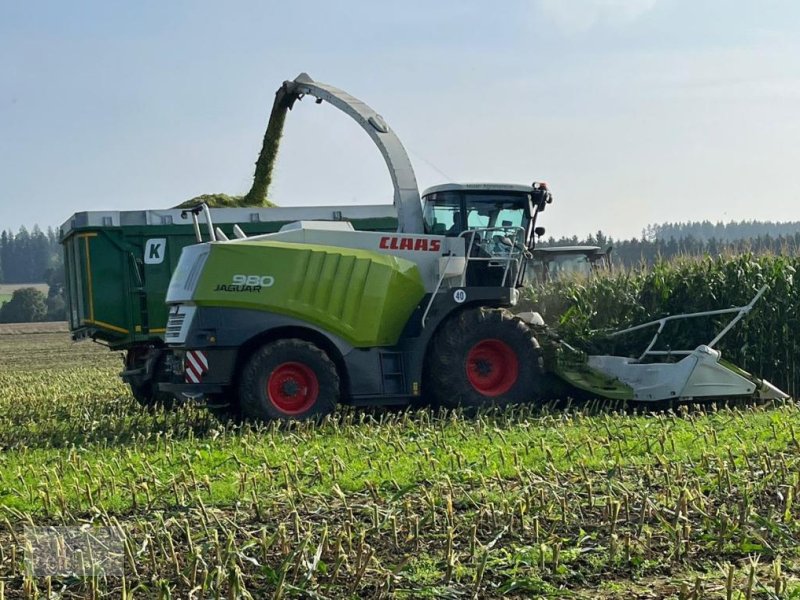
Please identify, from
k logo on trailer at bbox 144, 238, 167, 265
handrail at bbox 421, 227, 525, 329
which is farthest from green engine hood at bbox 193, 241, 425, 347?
k logo on trailer at bbox 144, 238, 167, 265

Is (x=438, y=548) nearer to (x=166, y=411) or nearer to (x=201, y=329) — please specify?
(x=201, y=329)

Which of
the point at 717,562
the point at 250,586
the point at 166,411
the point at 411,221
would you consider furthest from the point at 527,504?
the point at 166,411

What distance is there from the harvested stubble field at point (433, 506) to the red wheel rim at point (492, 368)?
2.91 feet

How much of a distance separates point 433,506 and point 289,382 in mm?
4891

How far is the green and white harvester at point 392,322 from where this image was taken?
10.3 m

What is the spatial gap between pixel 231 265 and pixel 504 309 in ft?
9.82

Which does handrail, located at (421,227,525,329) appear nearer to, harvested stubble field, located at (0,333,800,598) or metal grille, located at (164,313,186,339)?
harvested stubble field, located at (0,333,800,598)

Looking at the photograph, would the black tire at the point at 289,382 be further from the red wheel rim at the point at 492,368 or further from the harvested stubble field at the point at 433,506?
the red wheel rim at the point at 492,368

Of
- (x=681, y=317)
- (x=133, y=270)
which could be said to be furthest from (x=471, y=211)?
(x=133, y=270)

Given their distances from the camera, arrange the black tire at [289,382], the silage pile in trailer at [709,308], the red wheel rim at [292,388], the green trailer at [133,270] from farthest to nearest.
Answer: the green trailer at [133,270] → the silage pile in trailer at [709,308] → the red wheel rim at [292,388] → the black tire at [289,382]

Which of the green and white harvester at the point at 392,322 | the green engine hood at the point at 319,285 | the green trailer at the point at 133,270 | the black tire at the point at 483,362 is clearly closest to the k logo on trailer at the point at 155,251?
the green trailer at the point at 133,270

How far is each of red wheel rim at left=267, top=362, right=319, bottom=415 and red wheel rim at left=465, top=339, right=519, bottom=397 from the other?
172 cm

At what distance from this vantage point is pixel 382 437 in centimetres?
864

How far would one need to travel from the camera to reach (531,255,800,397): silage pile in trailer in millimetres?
12797
